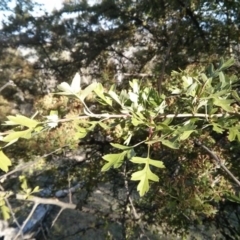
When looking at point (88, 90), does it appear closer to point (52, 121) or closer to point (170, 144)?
point (52, 121)

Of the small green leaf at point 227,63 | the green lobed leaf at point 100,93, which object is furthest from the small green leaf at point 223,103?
the green lobed leaf at point 100,93

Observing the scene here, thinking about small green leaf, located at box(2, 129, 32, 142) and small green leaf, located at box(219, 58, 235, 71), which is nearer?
small green leaf, located at box(2, 129, 32, 142)

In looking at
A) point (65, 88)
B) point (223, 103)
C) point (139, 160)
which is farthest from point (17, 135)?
point (223, 103)

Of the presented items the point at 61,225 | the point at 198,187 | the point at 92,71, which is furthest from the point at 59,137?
the point at 61,225

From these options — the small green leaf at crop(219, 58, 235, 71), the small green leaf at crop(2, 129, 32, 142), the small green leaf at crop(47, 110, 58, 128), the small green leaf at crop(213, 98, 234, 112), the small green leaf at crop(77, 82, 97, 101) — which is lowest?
the small green leaf at crop(2, 129, 32, 142)

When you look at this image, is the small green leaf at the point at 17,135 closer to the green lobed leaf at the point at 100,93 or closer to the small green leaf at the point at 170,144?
the green lobed leaf at the point at 100,93

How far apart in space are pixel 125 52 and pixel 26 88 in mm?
2131

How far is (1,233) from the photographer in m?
5.13

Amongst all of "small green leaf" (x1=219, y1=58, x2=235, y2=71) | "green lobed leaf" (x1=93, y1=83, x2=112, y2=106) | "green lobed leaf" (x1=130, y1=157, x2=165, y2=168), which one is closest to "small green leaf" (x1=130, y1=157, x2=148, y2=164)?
"green lobed leaf" (x1=130, y1=157, x2=165, y2=168)

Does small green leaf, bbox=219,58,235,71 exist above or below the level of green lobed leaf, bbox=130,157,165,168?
above

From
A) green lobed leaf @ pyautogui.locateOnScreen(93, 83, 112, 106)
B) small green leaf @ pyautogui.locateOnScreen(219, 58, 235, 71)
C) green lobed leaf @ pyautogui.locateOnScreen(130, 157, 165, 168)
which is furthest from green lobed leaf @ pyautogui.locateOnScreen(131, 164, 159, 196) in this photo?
small green leaf @ pyautogui.locateOnScreen(219, 58, 235, 71)

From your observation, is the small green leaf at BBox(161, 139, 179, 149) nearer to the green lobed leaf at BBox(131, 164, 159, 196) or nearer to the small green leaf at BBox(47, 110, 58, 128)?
the green lobed leaf at BBox(131, 164, 159, 196)

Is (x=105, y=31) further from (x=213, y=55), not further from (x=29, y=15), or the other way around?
(x=213, y=55)

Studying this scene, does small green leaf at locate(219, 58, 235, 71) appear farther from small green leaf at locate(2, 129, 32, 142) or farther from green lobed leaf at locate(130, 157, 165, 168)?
small green leaf at locate(2, 129, 32, 142)
